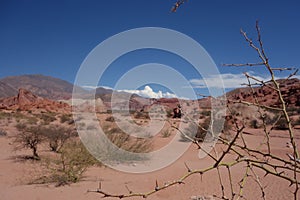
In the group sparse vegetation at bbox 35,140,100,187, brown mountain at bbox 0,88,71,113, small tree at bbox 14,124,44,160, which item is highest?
brown mountain at bbox 0,88,71,113

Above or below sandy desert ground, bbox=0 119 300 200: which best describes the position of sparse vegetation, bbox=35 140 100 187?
above

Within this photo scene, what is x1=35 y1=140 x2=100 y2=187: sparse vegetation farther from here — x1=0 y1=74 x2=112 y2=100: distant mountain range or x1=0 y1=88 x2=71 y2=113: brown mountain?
x1=0 y1=74 x2=112 y2=100: distant mountain range

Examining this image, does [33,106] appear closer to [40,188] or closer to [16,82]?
[40,188]

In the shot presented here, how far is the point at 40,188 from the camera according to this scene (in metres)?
6.21

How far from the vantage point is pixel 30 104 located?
47.4 metres

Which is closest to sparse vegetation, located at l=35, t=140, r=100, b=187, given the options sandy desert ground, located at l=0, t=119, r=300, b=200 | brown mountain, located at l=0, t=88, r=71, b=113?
sandy desert ground, located at l=0, t=119, r=300, b=200

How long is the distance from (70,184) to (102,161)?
217cm

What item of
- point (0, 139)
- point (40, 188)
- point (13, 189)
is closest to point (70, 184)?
point (40, 188)

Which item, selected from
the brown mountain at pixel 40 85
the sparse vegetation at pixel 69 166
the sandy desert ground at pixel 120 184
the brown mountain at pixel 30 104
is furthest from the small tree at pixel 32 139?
the brown mountain at pixel 40 85

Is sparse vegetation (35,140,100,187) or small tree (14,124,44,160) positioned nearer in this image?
sparse vegetation (35,140,100,187)

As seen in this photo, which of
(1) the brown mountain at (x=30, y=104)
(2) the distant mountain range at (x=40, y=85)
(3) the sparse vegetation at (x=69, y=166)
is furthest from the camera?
(2) the distant mountain range at (x=40, y=85)

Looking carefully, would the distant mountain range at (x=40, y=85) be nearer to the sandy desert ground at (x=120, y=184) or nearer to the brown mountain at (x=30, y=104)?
the brown mountain at (x=30, y=104)

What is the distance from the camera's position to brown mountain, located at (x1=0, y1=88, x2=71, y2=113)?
144 feet

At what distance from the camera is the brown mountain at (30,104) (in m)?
44.0
